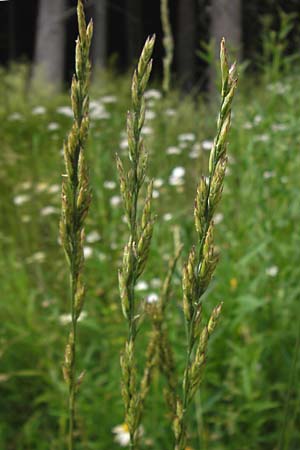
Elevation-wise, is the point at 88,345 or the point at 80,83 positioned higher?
the point at 88,345

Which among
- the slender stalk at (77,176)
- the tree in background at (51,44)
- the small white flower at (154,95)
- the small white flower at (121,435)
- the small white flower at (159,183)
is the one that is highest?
the tree in background at (51,44)

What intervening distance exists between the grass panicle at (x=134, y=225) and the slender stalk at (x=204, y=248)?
0.15ft

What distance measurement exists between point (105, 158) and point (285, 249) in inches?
46.9

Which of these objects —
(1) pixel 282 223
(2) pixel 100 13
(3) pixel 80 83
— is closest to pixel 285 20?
(1) pixel 282 223

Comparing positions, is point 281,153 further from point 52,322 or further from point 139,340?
point 52,322

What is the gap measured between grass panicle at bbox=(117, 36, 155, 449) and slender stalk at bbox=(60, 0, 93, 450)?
3 cm

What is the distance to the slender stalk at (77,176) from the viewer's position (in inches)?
22.1

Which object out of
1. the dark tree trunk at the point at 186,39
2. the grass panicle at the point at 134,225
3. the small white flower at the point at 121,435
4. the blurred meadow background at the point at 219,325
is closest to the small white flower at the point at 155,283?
the blurred meadow background at the point at 219,325

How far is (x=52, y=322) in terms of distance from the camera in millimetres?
2682

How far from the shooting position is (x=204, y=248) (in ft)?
1.88

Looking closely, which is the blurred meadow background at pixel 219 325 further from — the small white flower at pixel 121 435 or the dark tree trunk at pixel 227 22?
the dark tree trunk at pixel 227 22

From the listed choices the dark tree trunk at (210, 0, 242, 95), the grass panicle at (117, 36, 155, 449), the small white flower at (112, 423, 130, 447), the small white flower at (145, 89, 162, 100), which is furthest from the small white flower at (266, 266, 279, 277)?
the dark tree trunk at (210, 0, 242, 95)

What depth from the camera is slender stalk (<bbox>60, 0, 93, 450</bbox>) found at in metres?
0.56

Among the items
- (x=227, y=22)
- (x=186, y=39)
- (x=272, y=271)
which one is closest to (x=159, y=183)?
(x=272, y=271)
